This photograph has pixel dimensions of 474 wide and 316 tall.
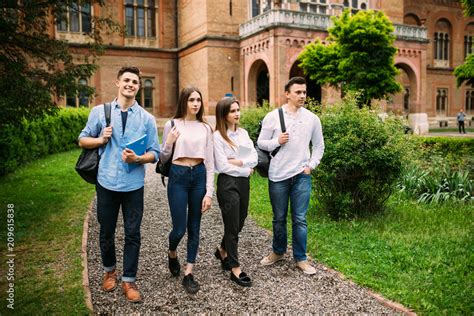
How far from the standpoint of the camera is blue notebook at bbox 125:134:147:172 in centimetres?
387

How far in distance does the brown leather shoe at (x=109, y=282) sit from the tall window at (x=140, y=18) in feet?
78.8

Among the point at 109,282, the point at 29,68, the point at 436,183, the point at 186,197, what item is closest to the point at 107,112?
the point at 186,197

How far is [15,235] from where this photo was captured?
5969 millimetres

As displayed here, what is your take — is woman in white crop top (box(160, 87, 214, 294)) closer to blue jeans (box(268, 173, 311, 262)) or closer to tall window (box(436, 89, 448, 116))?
blue jeans (box(268, 173, 311, 262))

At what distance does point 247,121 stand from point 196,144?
7755 mm

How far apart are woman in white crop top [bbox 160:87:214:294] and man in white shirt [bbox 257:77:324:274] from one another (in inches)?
31.9

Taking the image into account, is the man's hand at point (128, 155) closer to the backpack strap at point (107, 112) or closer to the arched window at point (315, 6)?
the backpack strap at point (107, 112)

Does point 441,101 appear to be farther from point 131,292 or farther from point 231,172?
point 131,292

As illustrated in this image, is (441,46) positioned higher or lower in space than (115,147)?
higher

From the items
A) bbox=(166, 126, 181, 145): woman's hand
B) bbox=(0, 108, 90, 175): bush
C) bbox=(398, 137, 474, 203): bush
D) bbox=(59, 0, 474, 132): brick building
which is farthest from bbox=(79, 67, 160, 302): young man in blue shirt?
bbox=(59, 0, 474, 132): brick building

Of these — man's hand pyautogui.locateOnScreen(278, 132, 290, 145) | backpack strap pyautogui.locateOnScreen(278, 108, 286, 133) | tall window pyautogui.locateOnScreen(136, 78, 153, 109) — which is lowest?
man's hand pyautogui.locateOnScreen(278, 132, 290, 145)

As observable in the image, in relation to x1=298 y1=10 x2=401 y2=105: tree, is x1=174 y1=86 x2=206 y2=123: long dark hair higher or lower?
lower

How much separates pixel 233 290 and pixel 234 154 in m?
1.35

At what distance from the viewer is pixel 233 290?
167 inches
